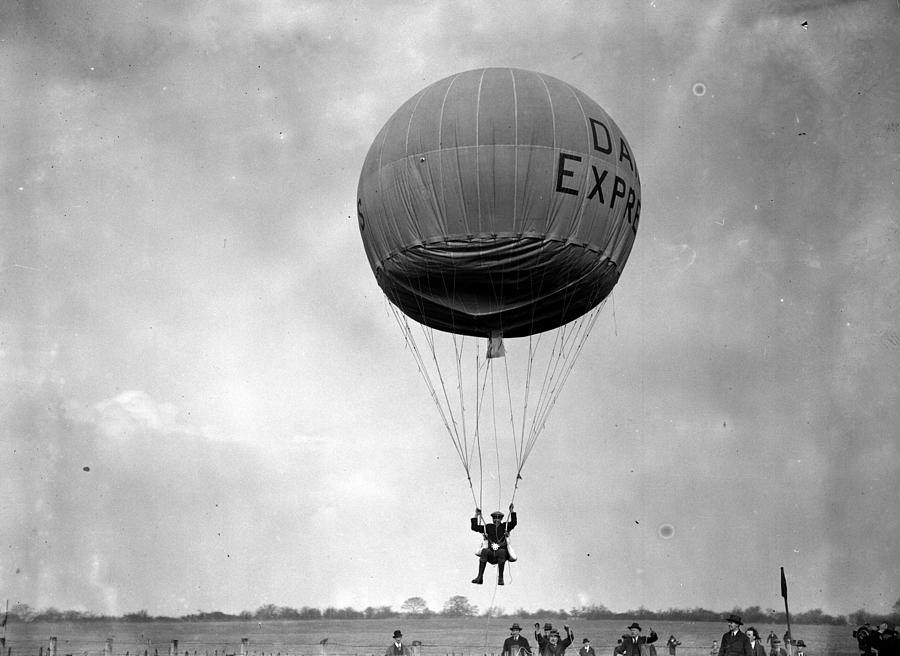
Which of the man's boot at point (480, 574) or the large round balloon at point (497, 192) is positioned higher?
the large round balloon at point (497, 192)

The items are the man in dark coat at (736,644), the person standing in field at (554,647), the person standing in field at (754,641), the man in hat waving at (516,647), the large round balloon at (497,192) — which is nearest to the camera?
the man in dark coat at (736,644)

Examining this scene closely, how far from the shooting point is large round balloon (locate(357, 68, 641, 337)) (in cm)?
1842

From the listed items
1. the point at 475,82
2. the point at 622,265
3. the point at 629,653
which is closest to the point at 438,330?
the point at 622,265

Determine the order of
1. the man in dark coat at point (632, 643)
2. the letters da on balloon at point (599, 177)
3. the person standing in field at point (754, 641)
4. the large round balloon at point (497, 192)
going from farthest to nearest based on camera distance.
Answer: the man in dark coat at point (632, 643)
the letters da on balloon at point (599, 177)
the large round balloon at point (497, 192)
the person standing in field at point (754, 641)

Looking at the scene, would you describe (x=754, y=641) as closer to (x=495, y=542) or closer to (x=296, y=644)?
(x=495, y=542)

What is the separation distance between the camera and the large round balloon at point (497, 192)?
1842cm

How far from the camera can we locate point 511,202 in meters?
18.5

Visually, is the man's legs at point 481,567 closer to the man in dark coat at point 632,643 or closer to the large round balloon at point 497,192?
the man in dark coat at point 632,643

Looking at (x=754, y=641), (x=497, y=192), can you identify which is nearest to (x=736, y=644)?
(x=754, y=641)

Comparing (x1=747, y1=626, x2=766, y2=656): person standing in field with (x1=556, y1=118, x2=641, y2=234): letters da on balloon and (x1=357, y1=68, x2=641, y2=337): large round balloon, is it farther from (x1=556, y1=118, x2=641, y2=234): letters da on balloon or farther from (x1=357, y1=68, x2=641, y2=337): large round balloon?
(x1=556, y1=118, x2=641, y2=234): letters da on balloon

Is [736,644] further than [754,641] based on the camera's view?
No

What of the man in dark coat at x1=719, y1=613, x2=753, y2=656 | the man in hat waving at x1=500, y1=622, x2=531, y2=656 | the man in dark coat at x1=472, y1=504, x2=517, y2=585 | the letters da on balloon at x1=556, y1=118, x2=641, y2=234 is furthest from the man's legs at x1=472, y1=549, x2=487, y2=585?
the letters da on balloon at x1=556, y1=118, x2=641, y2=234

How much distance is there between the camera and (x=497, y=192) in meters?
18.4

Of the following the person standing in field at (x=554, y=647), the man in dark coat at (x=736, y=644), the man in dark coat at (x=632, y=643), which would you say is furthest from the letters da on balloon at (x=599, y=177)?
the person standing in field at (x=554, y=647)
